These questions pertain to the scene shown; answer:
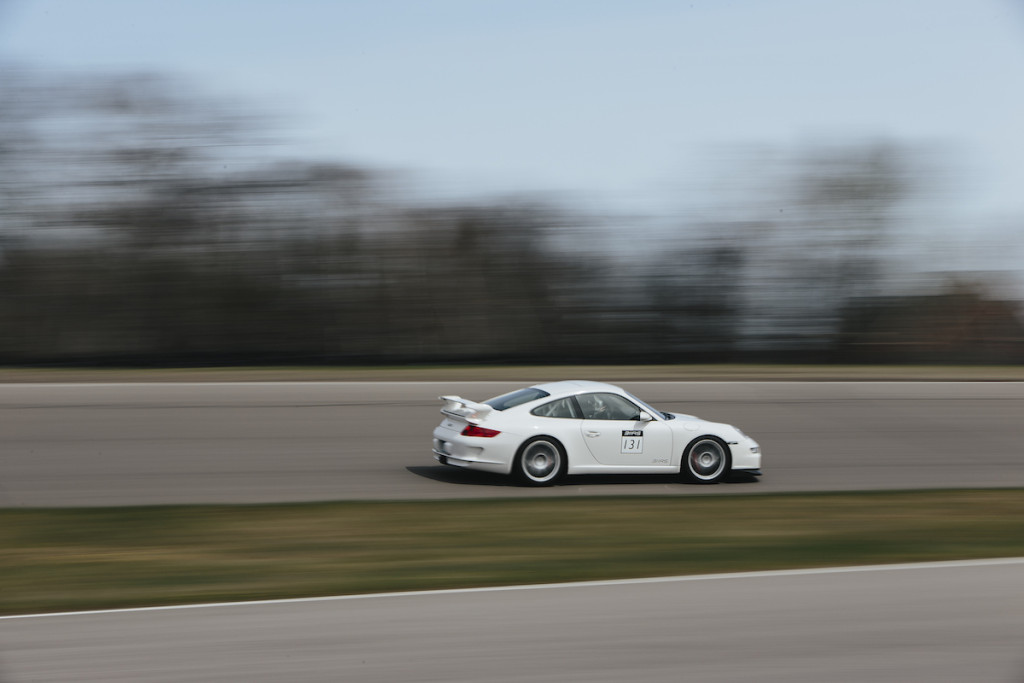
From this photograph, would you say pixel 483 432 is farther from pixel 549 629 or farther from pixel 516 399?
pixel 549 629

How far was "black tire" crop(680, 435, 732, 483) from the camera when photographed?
1108 cm

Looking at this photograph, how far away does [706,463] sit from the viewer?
11.1 meters

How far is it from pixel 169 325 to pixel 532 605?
90.3 feet

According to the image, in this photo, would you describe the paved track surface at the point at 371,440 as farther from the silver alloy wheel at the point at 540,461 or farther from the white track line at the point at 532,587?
the white track line at the point at 532,587

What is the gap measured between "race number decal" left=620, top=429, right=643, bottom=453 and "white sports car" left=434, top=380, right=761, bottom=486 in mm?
12

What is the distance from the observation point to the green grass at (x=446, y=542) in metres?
6.50

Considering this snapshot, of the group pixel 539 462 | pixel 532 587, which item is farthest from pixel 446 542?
pixel 539 462

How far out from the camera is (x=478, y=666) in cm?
452

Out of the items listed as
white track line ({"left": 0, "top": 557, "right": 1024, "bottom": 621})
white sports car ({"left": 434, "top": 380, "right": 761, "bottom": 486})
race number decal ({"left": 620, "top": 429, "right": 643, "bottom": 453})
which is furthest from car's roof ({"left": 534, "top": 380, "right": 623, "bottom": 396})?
white track line ({"left": 0, "top": 557, "right": 1024, "bottom": 621})

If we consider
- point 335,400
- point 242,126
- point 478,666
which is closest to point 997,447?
point 335,400

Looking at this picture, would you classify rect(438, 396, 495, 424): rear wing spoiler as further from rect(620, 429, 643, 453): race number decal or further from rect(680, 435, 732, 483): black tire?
rect(680, 435, 732, 483): black tire

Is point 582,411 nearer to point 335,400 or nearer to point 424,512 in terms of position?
point 424,512

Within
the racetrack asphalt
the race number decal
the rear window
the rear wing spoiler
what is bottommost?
the racetrack asphalt

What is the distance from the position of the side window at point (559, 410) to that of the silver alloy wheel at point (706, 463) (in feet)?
4.99
